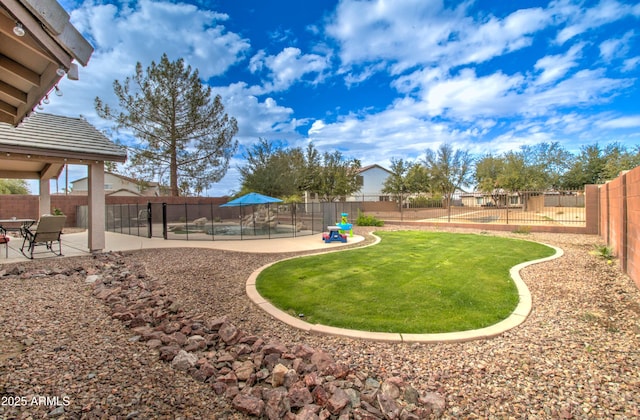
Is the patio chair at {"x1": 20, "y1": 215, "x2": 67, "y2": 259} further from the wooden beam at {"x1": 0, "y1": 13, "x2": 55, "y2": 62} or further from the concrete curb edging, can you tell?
the wooden beam at {"x1": 0, "y1": 13, "x2": 55, "y2": 62}

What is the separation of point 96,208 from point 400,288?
872cm

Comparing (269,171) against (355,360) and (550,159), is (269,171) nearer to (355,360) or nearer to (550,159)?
(355,360)

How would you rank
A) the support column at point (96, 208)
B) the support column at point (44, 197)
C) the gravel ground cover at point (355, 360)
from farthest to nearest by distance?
the support column at point (44, 197), the support column at point (96, 208), the gravel ground cover at point (355, 360)

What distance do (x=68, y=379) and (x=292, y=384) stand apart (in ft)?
5.80

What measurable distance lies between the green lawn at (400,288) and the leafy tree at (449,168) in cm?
3138

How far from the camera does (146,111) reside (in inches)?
934

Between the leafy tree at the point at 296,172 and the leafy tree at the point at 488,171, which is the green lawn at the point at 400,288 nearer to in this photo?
the leafy tree at the point at 296,172

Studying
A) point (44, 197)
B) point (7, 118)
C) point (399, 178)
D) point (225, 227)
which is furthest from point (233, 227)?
point (399, 178)

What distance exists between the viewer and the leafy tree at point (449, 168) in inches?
1534

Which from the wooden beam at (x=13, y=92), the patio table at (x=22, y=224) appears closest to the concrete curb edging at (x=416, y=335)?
the wooden beam at (x=13, y=92)

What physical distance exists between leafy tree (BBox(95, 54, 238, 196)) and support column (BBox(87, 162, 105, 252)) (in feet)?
55.3

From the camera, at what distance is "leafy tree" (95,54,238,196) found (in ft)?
77.1

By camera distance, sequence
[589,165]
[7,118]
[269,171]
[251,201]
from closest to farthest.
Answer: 1. [7,118]
2. [251,201]
3. [269,171]
4. [589,165]

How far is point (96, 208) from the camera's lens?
29.6 ft
